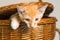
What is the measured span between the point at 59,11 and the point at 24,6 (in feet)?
2.26

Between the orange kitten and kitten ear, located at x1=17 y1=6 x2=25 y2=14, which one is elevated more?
kitten ear, located at x1=17 y1=6 x2=25 y2=14

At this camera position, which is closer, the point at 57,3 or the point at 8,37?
the point at 8,37

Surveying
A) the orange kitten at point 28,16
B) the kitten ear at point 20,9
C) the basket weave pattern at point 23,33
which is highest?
the kitten ear at point 20,9

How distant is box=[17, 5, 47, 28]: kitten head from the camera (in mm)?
867

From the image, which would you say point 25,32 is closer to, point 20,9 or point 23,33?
point 23,33

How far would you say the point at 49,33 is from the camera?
35.6 inches

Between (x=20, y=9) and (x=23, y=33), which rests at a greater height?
(x=20, y=9)

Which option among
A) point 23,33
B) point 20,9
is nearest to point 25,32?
point 23,33

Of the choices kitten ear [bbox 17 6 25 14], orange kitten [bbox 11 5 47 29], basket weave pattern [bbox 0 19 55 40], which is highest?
kitten ear [bbox 17 6 25 14]

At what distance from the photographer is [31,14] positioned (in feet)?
2.90

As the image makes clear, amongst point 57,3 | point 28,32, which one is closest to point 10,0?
point 57,3

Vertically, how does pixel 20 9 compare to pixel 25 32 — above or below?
above

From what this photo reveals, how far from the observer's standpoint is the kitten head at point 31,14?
2.84 feet

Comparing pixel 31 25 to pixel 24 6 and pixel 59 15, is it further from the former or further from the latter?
pixel 59 15
